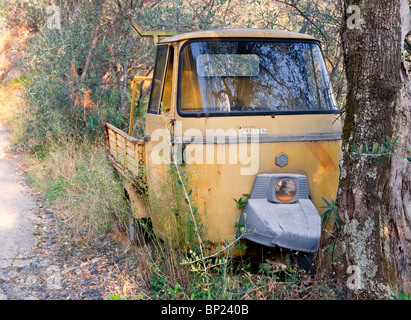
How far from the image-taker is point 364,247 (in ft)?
12.1

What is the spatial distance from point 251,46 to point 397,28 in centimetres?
150

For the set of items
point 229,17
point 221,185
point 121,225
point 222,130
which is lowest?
point 121,225

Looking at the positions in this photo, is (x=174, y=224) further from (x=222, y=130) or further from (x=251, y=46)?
(x=251, y=46)

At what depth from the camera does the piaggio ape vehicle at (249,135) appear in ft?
14.3

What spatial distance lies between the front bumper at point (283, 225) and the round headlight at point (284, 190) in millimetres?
72

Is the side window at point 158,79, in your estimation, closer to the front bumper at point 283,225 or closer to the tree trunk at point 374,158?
the front bumper at point 283,225

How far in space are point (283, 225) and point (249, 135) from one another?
2.81 ft

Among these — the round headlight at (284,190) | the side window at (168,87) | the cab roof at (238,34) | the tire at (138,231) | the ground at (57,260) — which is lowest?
the ground at (57,260)

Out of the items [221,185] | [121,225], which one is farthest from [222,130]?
[121,225]

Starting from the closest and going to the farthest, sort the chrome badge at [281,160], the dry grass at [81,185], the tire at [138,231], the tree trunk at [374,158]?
the tree trunk at [374,158], the chrome badge at [281,160], the tire at [138,231], the dry grass at [81,185]

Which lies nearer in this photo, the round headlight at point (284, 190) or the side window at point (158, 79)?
the round headlight at point (284, 190)

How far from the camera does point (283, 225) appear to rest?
4.07 metres

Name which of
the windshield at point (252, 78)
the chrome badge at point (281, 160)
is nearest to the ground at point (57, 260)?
the chrome badge at point (281, 160)

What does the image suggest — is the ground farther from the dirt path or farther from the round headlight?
the round headlight
